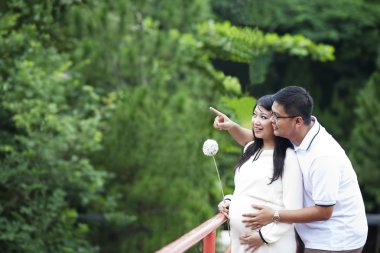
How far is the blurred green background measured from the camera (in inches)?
280

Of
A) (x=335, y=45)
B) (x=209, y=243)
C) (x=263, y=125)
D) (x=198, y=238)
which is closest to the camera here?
(x=198, y=238)

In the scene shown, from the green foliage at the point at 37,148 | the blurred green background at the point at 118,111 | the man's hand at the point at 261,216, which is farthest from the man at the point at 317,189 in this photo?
the green foliage at the point at 37,148

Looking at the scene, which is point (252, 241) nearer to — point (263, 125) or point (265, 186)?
point (265, 186)

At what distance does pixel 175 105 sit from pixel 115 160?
0.83 m

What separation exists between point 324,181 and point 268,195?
0.25 m

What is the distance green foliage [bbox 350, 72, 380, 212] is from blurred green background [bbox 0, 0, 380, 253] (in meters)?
5.07

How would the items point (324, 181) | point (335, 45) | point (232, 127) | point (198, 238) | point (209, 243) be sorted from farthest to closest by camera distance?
point (335, 45) → point (232, 127) → point (209, 243) → point (324, 181) → point (198, 238)

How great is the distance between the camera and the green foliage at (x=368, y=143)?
48.4 feet

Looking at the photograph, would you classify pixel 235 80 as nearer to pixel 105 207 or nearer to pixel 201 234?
pixel 105 207

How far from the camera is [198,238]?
3.16 meters

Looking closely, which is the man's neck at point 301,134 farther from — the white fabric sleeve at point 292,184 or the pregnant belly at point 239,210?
the pregnant belly at point 239,210

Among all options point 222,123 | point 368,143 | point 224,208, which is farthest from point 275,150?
point 368,143

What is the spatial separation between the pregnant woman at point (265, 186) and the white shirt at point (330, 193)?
0.05 m

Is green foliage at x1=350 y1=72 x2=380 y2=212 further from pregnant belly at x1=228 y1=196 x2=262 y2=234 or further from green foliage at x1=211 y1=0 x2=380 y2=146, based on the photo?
pregnant belly at x1=228 y1=196 x2=262 y2=234
